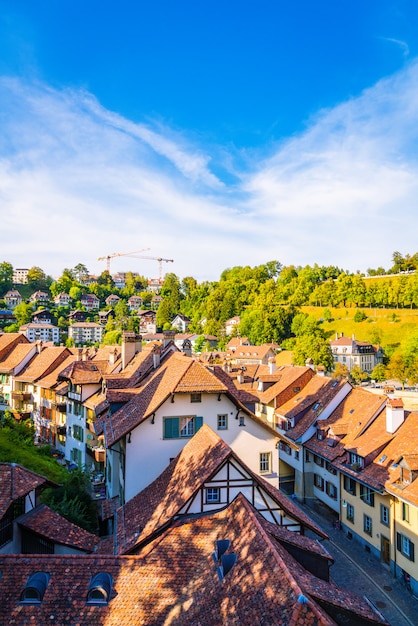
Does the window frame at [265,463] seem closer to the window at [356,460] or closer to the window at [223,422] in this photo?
the window at [223,422]

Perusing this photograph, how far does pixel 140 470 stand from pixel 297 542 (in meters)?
8.97

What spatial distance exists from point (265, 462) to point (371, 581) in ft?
31.6

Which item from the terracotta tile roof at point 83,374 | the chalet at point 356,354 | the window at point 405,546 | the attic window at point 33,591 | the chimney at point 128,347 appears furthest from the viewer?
the chalet at point 356,354

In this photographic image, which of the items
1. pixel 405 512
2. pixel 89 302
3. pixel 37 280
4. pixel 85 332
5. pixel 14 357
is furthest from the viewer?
pixel 37 280

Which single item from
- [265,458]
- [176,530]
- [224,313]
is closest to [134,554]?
[176,530]

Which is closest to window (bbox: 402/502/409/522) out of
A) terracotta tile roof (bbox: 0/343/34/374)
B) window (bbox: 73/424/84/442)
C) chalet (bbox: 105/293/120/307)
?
window (bbox: 73/424/84/442)

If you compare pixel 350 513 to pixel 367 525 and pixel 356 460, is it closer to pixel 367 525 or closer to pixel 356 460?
pixel 367 525

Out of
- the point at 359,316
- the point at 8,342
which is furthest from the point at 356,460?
the point at 359,316

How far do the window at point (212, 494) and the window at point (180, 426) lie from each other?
6.08 metres

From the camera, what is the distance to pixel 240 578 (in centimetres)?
1092

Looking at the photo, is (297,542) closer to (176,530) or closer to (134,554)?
(176,530)

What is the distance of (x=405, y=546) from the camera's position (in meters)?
24.2

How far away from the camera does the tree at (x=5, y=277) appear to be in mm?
171375

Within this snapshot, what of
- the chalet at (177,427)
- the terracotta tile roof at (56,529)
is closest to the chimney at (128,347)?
the chalet at (177,427)
